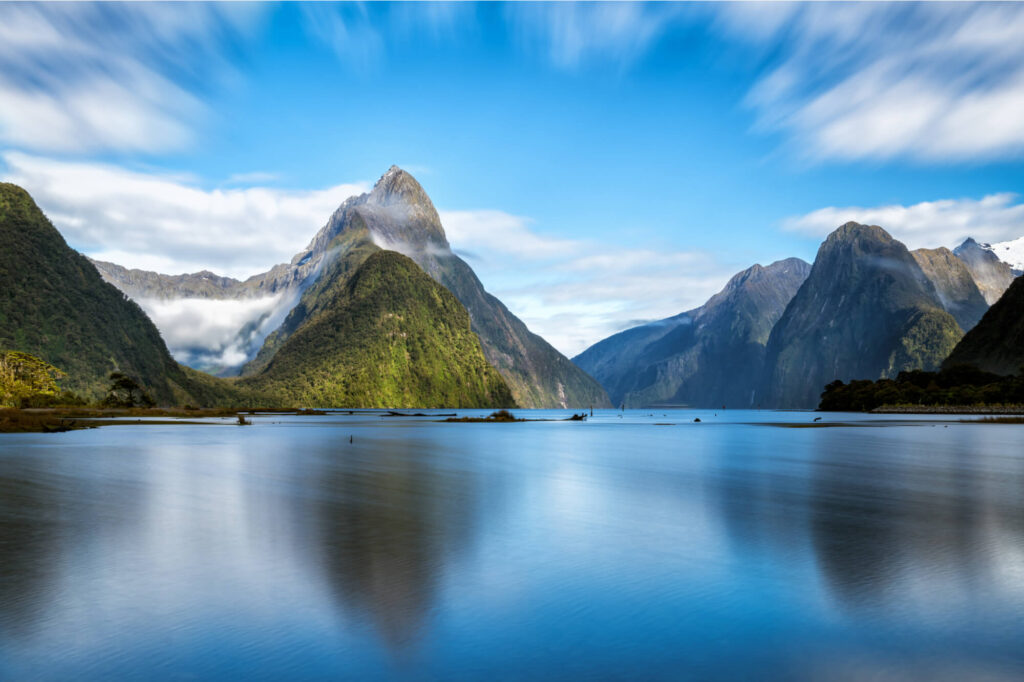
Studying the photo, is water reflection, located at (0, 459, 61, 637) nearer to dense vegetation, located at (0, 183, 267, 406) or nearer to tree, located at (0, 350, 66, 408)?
tree, located at (0, 350, 66, 408)

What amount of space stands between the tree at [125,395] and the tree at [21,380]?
51.5ft

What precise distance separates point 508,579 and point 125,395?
582 ft

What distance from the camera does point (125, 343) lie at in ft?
625

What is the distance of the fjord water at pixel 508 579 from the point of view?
433 inches

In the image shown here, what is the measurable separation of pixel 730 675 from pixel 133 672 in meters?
8.89

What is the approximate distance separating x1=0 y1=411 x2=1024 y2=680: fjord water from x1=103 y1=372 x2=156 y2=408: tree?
413 feet

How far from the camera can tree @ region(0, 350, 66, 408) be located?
113562mm

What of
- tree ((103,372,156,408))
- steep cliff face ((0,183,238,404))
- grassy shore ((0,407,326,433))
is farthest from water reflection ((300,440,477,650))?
steep cliff face ((0,183,238,404))

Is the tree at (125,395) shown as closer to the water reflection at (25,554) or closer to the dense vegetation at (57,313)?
the dense vegetation at (57,313)

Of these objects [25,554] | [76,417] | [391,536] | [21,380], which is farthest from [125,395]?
[391,536]

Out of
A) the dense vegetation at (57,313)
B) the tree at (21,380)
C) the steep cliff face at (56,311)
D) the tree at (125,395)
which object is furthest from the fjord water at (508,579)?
the steep cliff face at (56,311)

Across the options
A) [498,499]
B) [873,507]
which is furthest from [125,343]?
[873,507]

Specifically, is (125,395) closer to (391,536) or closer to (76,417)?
(76,417)

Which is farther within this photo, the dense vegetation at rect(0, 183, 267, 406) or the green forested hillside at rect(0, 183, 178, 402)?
the green forested hillside at rect(0, 183, 178, 402)
